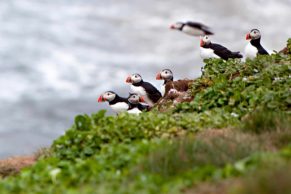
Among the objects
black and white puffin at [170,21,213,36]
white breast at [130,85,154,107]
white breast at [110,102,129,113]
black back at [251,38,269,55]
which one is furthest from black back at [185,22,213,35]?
white breast at [130,85,154,107]

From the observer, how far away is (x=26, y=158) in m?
16.1

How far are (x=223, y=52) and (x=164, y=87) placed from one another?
2543 mm

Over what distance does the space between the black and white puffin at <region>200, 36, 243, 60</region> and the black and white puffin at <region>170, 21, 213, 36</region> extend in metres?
7.34

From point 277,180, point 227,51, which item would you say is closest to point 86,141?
point 277,180

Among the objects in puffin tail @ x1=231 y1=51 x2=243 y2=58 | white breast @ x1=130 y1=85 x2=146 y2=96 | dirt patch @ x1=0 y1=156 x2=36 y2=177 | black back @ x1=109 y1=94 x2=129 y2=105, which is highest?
puffin tail @ x1=231 y1=51 x2=243 y2=58

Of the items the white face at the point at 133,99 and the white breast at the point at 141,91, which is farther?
the white breast at the point at 141,91

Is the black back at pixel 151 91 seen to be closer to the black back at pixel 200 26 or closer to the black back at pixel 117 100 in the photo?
the black back at pixel 117 100

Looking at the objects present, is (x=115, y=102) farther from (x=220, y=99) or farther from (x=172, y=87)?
(x=220, y=99)

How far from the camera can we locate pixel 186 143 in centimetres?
1154

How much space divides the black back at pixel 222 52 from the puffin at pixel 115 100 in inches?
145

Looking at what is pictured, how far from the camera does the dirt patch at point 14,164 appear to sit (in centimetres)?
1543

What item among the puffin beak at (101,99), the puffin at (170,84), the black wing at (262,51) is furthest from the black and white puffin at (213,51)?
the puffin beak at (101,99)

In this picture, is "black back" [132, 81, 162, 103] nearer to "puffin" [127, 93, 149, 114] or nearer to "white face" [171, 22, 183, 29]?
"puffin" [127, 93, 149, 114]

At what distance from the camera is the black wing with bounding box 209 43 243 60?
24.7 meters
